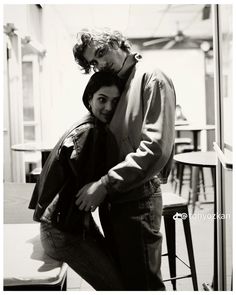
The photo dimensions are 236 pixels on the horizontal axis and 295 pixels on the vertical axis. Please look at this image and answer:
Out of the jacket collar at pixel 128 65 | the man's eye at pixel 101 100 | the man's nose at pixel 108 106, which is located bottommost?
the man's nose at pixel 108 106

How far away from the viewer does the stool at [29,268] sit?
136cm

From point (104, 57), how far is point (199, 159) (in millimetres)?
1072

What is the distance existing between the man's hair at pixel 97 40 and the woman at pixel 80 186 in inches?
4.4

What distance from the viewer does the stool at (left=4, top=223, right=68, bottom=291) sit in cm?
136

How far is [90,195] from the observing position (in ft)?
4.74

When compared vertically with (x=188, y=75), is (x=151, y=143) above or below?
below

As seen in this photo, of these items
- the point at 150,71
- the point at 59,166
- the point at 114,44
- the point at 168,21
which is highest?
the point at 168,21

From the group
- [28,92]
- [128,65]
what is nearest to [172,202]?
[128,65]

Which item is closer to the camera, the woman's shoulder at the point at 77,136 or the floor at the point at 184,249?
the woman's shoulder at the point at 77,136

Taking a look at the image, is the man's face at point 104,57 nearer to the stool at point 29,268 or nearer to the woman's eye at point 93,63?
the woman's eye at point 93,63

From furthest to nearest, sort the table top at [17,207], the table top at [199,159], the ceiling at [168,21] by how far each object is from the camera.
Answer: the ceiling at [168,21], the table top at [199,159], the table top at [17,207]

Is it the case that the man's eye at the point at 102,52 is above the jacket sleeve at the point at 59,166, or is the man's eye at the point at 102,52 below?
above

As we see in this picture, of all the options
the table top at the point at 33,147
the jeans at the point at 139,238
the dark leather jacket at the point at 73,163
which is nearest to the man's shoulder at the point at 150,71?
the dark leather jacket at the point at 73,163

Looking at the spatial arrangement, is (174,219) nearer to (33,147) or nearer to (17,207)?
(17,207)
